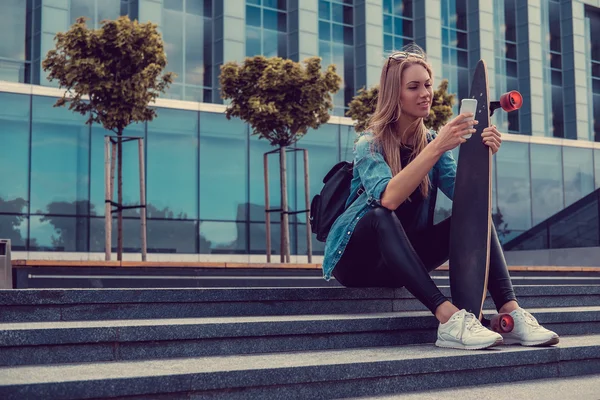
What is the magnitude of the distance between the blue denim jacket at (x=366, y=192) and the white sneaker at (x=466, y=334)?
2.25 feet

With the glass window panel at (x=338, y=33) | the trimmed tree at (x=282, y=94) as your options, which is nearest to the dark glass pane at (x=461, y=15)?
the glass window panel at (x=338, y=33)

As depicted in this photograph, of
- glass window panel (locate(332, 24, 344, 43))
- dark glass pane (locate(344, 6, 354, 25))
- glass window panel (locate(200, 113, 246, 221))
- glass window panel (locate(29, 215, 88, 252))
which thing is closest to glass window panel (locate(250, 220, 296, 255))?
glass window panel (locate(200, 113, 246, 221))

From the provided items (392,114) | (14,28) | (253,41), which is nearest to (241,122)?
(253,41)

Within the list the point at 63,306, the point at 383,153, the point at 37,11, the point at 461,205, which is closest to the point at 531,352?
the point at 461,205

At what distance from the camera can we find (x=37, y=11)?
1955 centimetres

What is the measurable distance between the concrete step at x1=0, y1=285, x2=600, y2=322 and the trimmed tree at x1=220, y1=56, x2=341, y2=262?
9795mm

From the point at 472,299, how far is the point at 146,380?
5.63 ft

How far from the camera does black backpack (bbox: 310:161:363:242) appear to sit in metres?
4.29

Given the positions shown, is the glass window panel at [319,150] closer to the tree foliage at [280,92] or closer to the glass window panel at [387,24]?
the glass window panel at [387,24]

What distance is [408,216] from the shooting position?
13.5ft

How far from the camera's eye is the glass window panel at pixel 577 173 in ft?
91.8

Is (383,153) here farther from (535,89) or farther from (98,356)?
(535,89)

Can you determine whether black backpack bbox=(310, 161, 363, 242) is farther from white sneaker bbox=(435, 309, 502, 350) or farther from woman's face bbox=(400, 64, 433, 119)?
white sneaker bbox=(435, 309, 502, 350)

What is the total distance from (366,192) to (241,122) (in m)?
17.8
